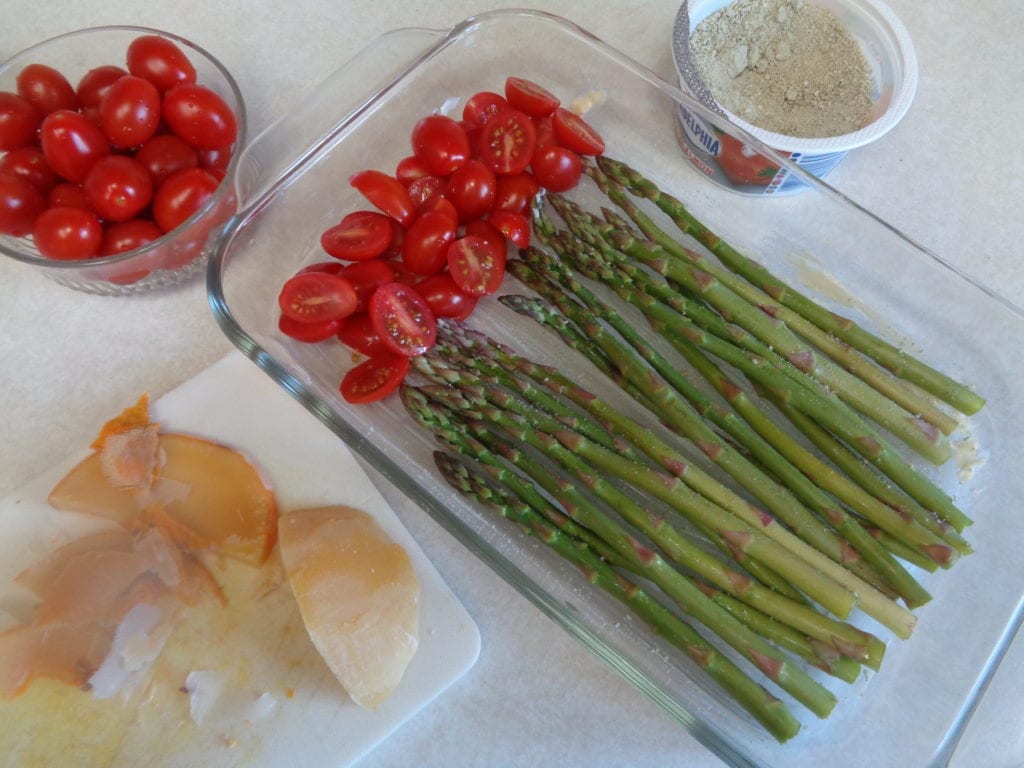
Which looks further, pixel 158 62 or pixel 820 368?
pixel 158 62

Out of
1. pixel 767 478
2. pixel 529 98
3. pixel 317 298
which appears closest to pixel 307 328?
pixel 317 298

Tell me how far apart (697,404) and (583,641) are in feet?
1.69

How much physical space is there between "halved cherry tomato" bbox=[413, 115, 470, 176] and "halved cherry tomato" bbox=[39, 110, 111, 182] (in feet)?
2.24

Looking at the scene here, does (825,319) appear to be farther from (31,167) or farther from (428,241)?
(31,167)

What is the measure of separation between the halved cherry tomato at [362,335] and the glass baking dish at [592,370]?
65 mm

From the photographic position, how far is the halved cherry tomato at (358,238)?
1.62 meters

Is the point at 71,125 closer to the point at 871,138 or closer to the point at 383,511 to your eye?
the point at 383,511

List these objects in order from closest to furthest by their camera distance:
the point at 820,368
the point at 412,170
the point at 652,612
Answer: the point at 652,612, the point at 820,368, the point at 412,170

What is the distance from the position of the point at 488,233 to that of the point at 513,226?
0.21ft

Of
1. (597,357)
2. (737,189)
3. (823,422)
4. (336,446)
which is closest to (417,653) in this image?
(336,446)

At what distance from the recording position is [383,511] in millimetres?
1570

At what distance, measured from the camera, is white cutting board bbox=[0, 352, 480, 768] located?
1.42m

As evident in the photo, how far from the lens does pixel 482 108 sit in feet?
5.70

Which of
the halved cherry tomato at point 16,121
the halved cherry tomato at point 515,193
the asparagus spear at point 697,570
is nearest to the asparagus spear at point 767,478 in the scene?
the asparagus spear at point 697,570
